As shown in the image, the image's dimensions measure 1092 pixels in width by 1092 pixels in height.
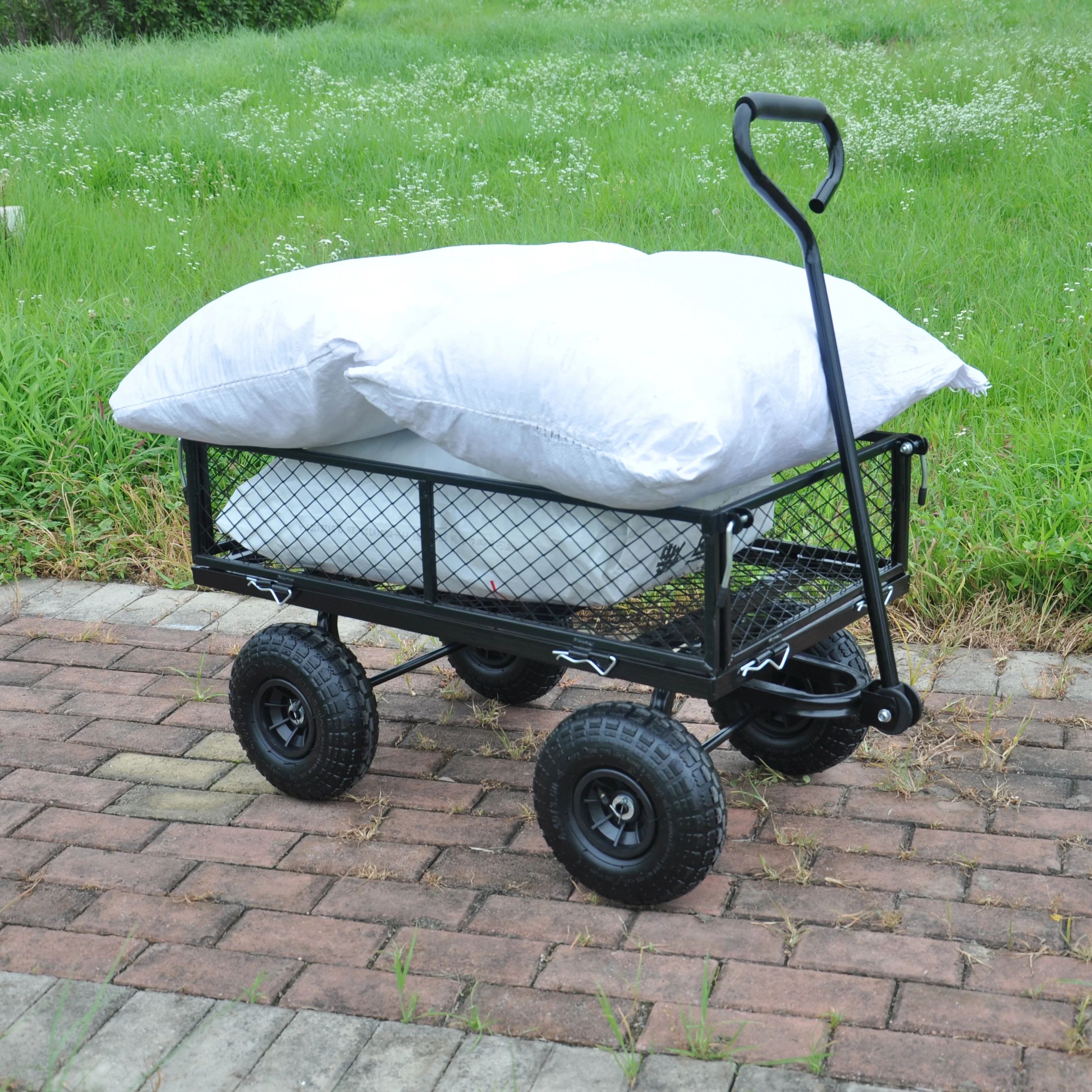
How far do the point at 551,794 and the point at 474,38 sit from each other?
11.7 meters

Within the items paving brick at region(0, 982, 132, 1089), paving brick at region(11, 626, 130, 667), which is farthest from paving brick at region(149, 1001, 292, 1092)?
paving brick at region(11, 626, 130, 667)

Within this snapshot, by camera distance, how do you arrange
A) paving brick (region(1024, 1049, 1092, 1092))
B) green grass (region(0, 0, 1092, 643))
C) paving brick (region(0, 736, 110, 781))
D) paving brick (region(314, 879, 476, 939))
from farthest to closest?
green grass (region(0, 0, 1092, 643)), paving brick (region(0, 736, 110, 781)), paving brick (region(314, 879, 476, 939)), paving brick (region(1024, 1049, 1092, 1092))

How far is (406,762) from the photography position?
3172mm

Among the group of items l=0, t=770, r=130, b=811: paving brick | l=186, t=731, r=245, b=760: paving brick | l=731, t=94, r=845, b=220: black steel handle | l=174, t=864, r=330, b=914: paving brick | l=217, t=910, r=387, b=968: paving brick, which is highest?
l=731, t=94, r=845, b=220: black steel handle

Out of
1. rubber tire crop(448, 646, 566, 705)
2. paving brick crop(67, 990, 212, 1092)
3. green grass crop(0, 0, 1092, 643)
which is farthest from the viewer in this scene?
green grass crop(0, 0, 1092, 643)

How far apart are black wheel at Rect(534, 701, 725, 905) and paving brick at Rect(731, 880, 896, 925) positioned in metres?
0.13

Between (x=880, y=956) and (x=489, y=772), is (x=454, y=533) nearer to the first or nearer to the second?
(x=489, y=772)

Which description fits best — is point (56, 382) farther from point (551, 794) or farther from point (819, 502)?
point (551, 794)

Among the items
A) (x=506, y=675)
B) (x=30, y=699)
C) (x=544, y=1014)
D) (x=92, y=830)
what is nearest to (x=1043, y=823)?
(x=544, y=1014)

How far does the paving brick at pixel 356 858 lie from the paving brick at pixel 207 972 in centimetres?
A: 32

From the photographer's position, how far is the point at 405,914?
2.52 m

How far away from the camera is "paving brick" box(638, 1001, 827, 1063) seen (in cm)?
208

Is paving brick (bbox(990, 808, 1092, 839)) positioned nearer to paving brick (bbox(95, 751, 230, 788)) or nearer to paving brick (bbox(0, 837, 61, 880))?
paving brick (bbox(95, 751, 230, 788))

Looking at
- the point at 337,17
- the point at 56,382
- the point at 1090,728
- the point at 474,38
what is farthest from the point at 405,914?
the point at 337,17
